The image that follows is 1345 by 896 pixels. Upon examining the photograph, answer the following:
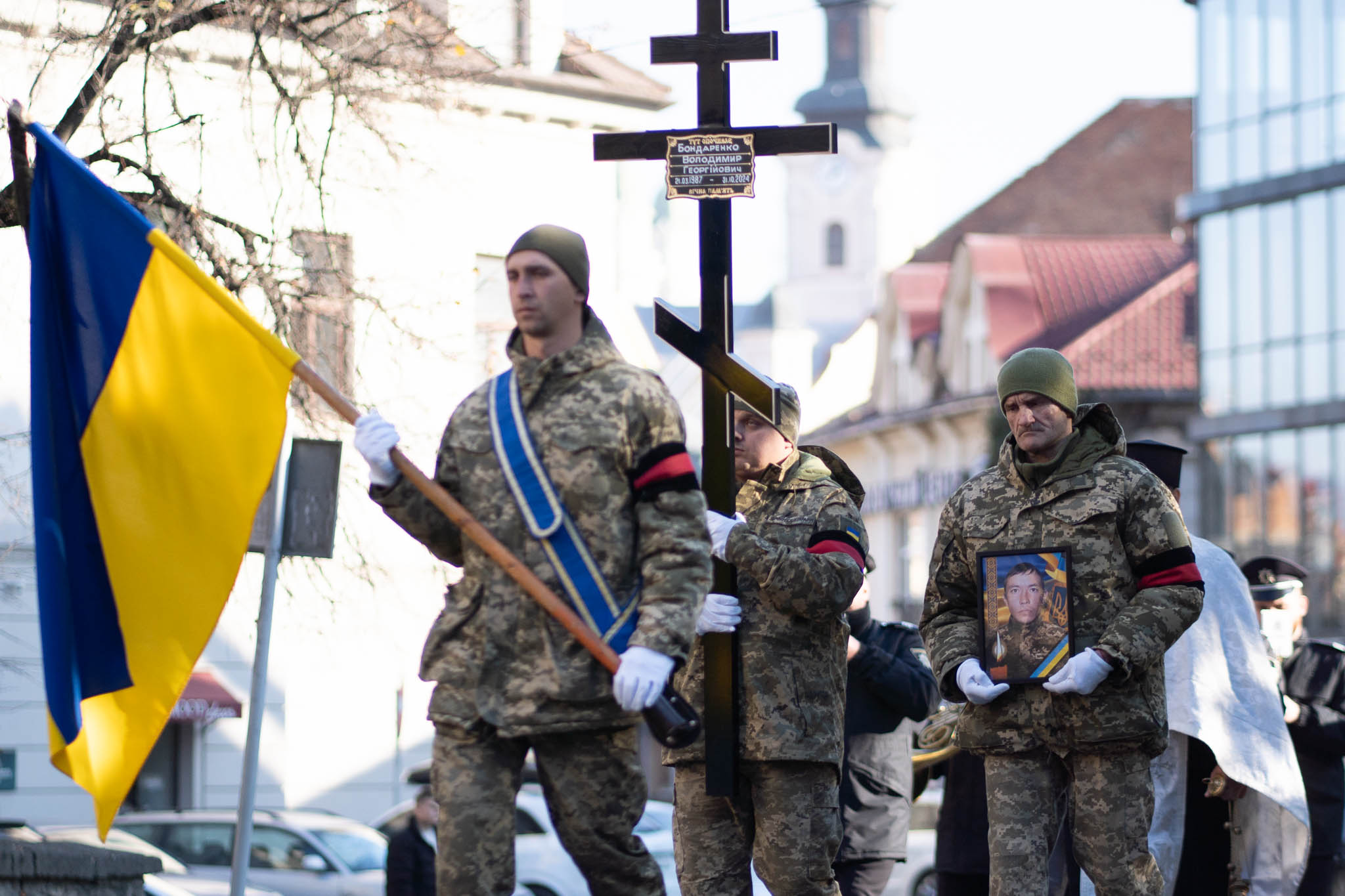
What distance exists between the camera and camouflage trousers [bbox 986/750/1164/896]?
22.1 feet

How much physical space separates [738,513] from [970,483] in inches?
31.8

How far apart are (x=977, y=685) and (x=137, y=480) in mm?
2729

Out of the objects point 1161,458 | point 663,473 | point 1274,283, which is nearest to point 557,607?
point 663,473

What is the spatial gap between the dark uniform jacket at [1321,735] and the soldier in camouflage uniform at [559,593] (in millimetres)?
4824

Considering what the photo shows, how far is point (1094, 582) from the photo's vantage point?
6.88 metres

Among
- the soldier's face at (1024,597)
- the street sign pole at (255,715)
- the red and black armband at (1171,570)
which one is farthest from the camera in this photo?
the street sign pole at (255,715)

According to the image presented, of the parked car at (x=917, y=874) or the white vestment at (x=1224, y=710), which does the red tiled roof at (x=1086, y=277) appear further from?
the white vestment at (x=1224, y=710)

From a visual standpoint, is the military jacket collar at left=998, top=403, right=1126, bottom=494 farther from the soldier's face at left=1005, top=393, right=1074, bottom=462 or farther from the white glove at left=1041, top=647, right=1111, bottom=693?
the white glove at left=1041, top=647, right=1111, bottom=693

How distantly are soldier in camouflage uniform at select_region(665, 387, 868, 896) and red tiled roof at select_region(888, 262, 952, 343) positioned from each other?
51518 millimetres

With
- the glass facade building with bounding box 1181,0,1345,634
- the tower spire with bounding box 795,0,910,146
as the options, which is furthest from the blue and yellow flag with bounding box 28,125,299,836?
the tower spire with bounding box 795,0,910,146

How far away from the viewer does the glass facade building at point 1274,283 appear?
36656 millimetres

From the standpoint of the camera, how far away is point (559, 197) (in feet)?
85.3

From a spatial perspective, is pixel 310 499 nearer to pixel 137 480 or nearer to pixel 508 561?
pixel 137 480

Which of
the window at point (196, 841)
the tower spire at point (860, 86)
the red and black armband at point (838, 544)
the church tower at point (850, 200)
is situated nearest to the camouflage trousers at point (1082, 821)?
the red and black armband at point (838, 544)
